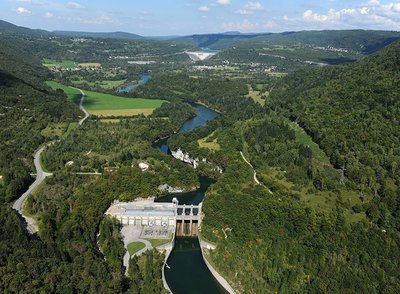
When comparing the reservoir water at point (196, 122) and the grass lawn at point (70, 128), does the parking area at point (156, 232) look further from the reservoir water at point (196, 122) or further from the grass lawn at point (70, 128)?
the grass lawn at point (70, 128)

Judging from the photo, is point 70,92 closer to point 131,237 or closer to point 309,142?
point 309,142

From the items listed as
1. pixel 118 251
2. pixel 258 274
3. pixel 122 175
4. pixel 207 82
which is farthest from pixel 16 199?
pixel 207 82

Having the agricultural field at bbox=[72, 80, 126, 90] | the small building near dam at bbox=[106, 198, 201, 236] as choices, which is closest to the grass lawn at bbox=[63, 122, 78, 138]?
the small building near dam at bbox=[106, 198, 201, 236]

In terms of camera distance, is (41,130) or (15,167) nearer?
(15,167)

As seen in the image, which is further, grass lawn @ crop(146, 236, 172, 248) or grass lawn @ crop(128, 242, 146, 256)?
grass lawn @ crop(146, 236, 172, 248)

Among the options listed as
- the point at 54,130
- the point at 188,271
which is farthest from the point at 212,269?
the point at 54,130

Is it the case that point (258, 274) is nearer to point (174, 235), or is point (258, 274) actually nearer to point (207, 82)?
point (174, 235)

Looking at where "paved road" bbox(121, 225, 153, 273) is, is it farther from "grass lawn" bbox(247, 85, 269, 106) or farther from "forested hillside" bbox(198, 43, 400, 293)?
"grass lawn" bbox(247, 85, 269, 106)
